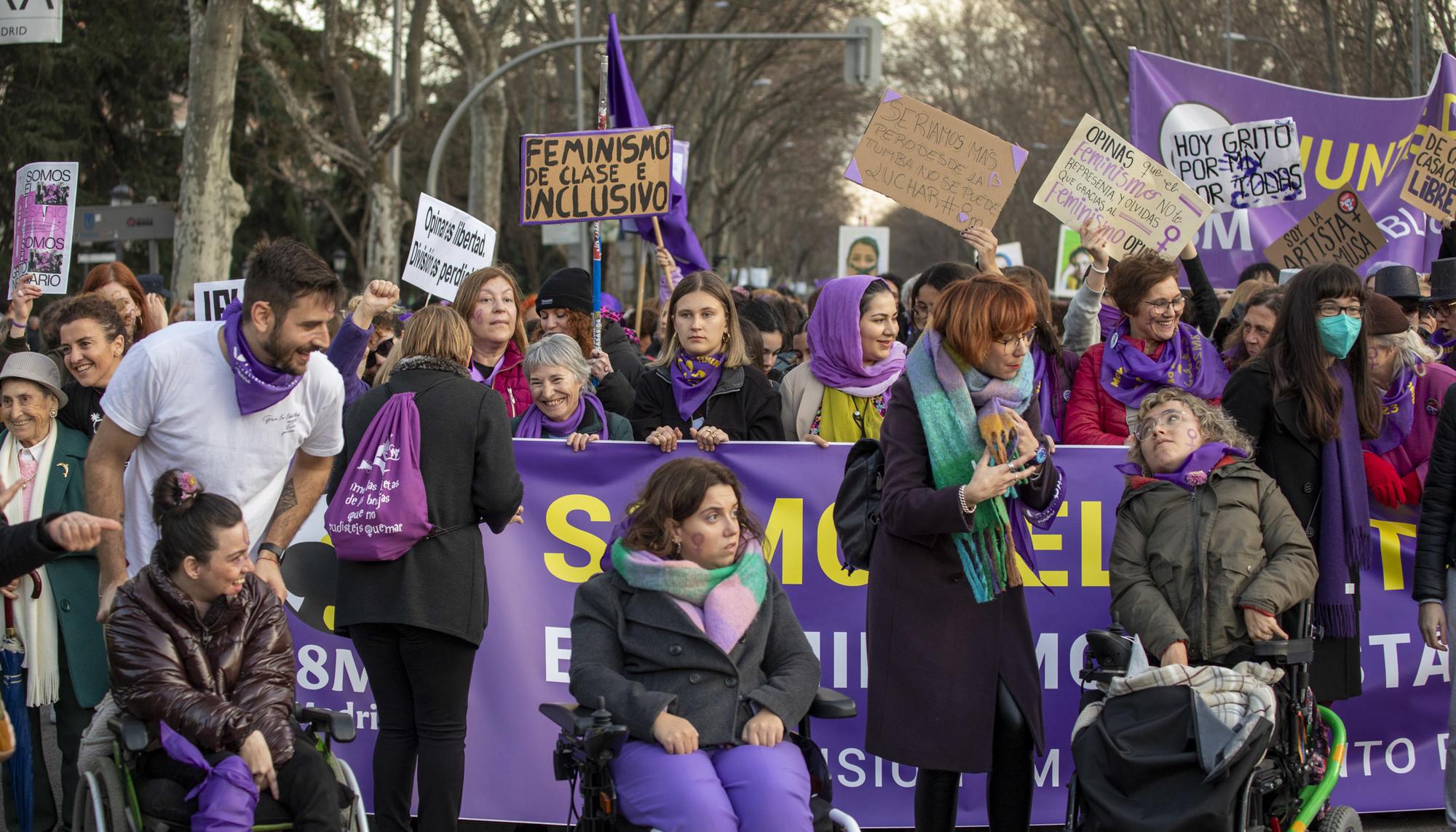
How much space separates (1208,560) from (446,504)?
237 centimetres

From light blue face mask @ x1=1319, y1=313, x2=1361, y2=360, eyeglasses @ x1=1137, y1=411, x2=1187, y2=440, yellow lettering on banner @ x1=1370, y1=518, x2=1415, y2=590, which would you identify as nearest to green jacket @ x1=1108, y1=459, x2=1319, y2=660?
eyeglasses @ x1=1137, y1=411, x2=1187, y2=440

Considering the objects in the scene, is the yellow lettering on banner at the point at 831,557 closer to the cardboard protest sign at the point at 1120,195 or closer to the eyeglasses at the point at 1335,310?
the eyeglasses at the point at 1335,310

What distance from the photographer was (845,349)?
5855 millimetres

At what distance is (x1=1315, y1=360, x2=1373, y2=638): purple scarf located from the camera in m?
5.15

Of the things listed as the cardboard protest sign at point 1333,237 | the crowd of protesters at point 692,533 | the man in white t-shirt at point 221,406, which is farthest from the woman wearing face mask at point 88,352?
the cardboard protest sign at point 1333,237

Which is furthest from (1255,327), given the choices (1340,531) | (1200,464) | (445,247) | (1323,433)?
(445,247)

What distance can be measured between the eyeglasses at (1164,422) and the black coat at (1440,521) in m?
1.05

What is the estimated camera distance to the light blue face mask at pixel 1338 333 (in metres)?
5.18

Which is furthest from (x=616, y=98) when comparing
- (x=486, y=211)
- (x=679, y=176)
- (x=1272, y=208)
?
(x=486, y=211)

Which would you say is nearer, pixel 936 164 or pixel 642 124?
pixel 936 164

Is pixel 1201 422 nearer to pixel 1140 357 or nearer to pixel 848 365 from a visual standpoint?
pixel 1140 357

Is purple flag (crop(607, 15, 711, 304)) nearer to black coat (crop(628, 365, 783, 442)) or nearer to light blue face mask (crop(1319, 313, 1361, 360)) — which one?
black coat (crop(628, 365, 783, 442))

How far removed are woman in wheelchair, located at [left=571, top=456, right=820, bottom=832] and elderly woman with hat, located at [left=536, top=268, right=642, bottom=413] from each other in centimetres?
212

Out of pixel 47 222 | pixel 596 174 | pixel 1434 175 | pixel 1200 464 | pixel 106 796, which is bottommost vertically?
pixel 106 796
